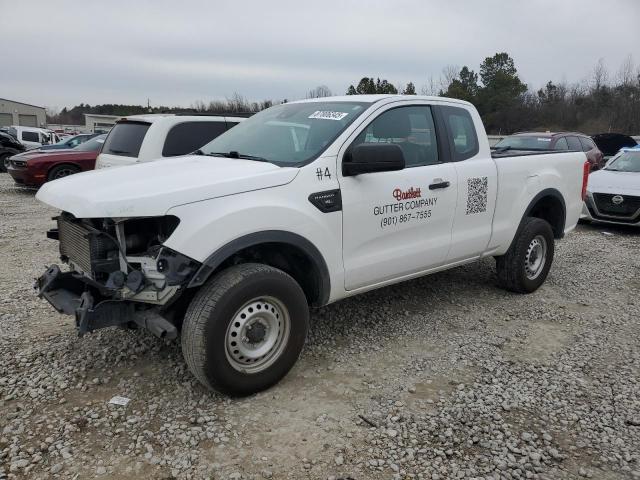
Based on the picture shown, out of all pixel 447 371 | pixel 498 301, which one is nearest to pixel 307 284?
pixel 447 371

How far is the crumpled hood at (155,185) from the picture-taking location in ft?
9.41

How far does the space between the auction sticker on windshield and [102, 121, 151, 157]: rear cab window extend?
4.30m

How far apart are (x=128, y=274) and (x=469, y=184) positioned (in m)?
2.95

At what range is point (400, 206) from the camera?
3.96 metres

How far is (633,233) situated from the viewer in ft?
30.7

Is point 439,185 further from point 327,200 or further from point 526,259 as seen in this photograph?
point 526,259

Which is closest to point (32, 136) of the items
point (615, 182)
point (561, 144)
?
point (561, 144)

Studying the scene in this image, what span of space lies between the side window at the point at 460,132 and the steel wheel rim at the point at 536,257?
4.46 ft

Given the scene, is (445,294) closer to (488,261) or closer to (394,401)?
(488,261)

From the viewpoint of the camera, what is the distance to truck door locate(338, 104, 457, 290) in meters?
3.72

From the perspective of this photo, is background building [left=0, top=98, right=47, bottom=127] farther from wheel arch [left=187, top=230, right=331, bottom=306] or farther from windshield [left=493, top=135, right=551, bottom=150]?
wheel arch [left=187, top=230, right=331, bottom=306]

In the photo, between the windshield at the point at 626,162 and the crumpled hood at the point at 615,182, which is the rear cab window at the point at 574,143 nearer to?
the windshield at the point at 626,162

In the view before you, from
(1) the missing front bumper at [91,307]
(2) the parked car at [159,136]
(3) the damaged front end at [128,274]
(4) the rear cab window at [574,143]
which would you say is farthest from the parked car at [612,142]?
(1) the missing front bumper at [91,307]

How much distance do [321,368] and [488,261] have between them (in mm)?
3746
